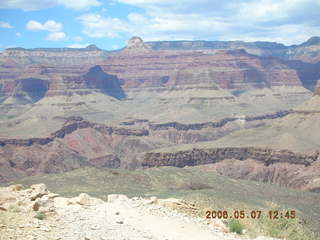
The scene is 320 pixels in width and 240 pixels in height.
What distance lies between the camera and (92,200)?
3328 centimetres

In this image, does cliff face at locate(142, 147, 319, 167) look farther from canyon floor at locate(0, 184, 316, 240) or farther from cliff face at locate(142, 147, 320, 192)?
canyon floor at locate(0, 184, 316, 240)

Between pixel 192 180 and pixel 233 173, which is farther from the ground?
pixel 192 180

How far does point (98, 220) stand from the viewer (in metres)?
26.6

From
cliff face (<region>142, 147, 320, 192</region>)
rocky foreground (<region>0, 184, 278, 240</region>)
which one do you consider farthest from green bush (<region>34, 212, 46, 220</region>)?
cliff face (<region>142, 147, 320, 192</region>)

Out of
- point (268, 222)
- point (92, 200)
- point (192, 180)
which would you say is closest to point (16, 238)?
point (92, 200)

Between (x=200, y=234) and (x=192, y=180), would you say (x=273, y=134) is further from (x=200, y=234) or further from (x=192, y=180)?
(x=200, y=234)

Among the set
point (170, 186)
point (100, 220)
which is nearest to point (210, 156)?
point (170, 186)

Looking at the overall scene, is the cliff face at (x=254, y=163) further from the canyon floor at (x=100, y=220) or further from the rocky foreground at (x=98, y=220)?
the rocky foreground at (x=98, y=220)

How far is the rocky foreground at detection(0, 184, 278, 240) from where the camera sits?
77.7 ft

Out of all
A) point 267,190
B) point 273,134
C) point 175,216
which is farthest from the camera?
point 273,134

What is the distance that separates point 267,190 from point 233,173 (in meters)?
51.0

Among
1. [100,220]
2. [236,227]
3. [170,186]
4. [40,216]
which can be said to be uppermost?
[40,216]

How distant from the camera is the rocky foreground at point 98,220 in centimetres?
2369

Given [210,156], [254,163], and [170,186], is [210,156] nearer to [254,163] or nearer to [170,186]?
[254,163]
